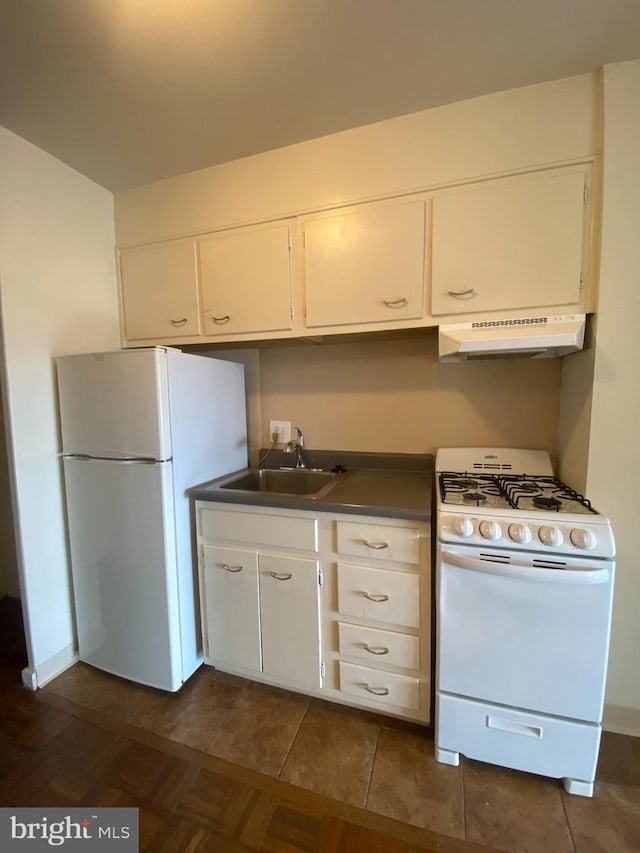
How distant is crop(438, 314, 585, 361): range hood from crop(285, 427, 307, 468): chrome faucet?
906 millimetres

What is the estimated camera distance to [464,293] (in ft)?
4.52

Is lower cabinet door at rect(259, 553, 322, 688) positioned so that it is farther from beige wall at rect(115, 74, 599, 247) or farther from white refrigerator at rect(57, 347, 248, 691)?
beige wall at rect(115, 74, 599, 247)

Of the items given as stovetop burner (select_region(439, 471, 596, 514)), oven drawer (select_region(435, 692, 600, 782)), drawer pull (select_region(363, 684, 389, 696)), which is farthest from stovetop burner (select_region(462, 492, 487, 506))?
drawer pull (select_region(363, 684, 389, 696))

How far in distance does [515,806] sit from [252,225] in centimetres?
240

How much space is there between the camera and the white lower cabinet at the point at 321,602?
1305 mm

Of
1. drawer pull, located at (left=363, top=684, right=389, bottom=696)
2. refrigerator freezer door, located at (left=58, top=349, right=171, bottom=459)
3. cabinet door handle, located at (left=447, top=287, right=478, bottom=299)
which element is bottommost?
drawer pull, located at (left=363, top=684, right=389, bottom=696)

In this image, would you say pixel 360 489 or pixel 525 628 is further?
pixel 360 489

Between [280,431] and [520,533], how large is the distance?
1.33 m

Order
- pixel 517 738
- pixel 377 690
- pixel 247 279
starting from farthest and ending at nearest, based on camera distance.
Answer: pixel 247 279 < pixel 377 690 < pixel 517 738

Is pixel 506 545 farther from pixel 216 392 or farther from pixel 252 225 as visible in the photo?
pixel 252 225

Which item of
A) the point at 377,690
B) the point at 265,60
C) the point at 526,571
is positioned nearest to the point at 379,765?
the point at 377,690

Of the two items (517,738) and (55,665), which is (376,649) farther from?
(55,665)

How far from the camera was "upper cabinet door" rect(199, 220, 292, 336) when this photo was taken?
63.4 inches

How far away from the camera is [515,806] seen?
112 cm
